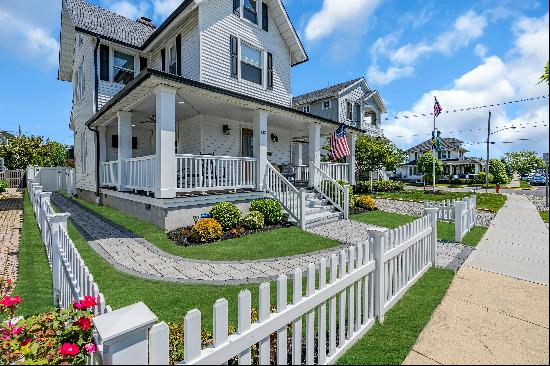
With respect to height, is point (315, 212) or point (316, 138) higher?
point (316, 138)

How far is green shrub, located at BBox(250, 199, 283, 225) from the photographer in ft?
31.4

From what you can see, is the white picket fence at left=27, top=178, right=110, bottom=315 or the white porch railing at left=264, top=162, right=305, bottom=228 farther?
the white porch railing at left=264, top=162, right=305, bottom=228

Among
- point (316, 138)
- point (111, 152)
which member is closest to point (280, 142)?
point (316, 138)

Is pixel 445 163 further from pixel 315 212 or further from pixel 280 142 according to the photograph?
pixel 315 212

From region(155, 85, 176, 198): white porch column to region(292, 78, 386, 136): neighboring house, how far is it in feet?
74.9

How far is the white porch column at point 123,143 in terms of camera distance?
37.0ft

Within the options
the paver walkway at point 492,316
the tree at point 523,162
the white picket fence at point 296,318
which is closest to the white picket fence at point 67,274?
the white picket fence at point 296,318

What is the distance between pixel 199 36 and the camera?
1182 cm

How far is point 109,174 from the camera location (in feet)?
42.5

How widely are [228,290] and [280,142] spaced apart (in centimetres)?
1280

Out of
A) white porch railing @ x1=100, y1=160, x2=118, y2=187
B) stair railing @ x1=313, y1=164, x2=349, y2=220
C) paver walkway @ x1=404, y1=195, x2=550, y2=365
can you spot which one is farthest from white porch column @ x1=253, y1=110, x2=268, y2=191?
paver walkway @ x1=404, y1=195, x2=550, y2=365

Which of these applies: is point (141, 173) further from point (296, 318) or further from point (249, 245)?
point (296, 318)

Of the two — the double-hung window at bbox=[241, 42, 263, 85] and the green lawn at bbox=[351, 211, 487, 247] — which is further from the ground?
the double-hung window at bbox=[241, 42, 263, 85]

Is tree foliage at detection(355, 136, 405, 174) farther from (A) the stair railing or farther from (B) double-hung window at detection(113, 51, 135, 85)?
(B) double-hung window at detection(113, 51, 135, 85)
